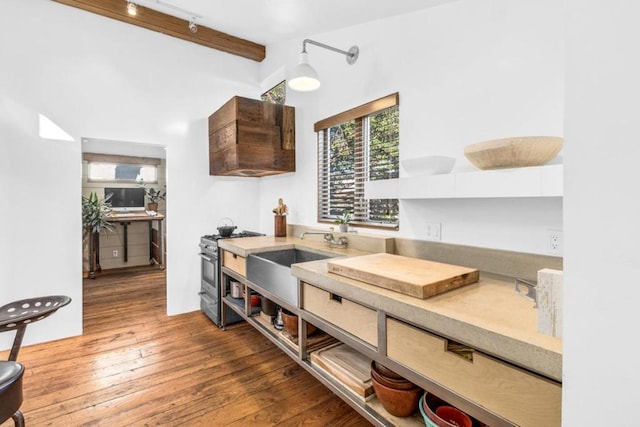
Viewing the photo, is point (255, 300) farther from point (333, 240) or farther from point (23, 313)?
point (23, 313)

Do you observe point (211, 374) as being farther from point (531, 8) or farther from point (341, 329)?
point (531, 8)

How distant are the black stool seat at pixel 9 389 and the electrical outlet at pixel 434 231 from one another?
2.13m

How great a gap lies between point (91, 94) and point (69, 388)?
8.37ft

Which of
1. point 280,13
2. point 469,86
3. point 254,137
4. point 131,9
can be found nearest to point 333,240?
point 254,137

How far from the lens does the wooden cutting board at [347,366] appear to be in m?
1.50

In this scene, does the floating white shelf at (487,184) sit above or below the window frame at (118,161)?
below

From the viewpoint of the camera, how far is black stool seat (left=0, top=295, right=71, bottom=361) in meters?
1.77

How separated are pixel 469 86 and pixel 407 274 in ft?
3.77

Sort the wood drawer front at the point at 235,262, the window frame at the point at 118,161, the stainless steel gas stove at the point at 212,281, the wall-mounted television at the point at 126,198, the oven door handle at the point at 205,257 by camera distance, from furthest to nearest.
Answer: the wall-mounted television at the point at 126,198 → the window frame at the point at 118,161 → the oven door handle at the point at 205,257 → the stainless steel gas stove at the point at 212,281 → the wood drawer front at the point at 235,262

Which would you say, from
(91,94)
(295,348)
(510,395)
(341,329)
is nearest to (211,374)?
(295,348)

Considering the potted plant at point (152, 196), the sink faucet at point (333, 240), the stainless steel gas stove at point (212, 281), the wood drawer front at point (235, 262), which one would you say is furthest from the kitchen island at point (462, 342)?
the potted plant at point (152, 196)

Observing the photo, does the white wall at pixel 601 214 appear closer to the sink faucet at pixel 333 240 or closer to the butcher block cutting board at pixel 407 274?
the butcher block cutting board at pixel 407 274

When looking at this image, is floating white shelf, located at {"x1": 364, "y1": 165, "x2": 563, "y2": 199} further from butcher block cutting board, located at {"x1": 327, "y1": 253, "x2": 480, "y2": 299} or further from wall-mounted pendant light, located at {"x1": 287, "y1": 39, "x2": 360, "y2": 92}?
wall-mounted pendant light, located at {"x1": 287, "y1": 39, "x2": 360, "y2": 92}

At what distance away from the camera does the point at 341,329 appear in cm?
153
